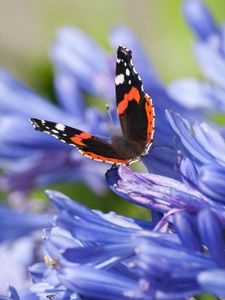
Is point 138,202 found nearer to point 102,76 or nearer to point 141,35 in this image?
point 102,76

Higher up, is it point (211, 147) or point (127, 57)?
point (127, 57)

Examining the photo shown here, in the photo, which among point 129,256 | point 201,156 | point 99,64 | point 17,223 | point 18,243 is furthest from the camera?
point 99,64

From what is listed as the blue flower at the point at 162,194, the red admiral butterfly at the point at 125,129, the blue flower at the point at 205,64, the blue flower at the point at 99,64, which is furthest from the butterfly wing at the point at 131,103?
the blue flower at the point at 99,64

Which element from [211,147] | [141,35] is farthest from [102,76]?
[141,35]

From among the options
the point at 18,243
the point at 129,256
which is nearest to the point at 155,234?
the point at 129,256

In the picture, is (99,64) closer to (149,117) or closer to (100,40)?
(100,40)

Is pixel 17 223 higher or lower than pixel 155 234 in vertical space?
lower

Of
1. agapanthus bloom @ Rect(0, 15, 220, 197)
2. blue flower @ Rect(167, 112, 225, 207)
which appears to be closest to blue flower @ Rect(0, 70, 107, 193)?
agapanthus bloom @ Rect(0, 15, 220, 197)
